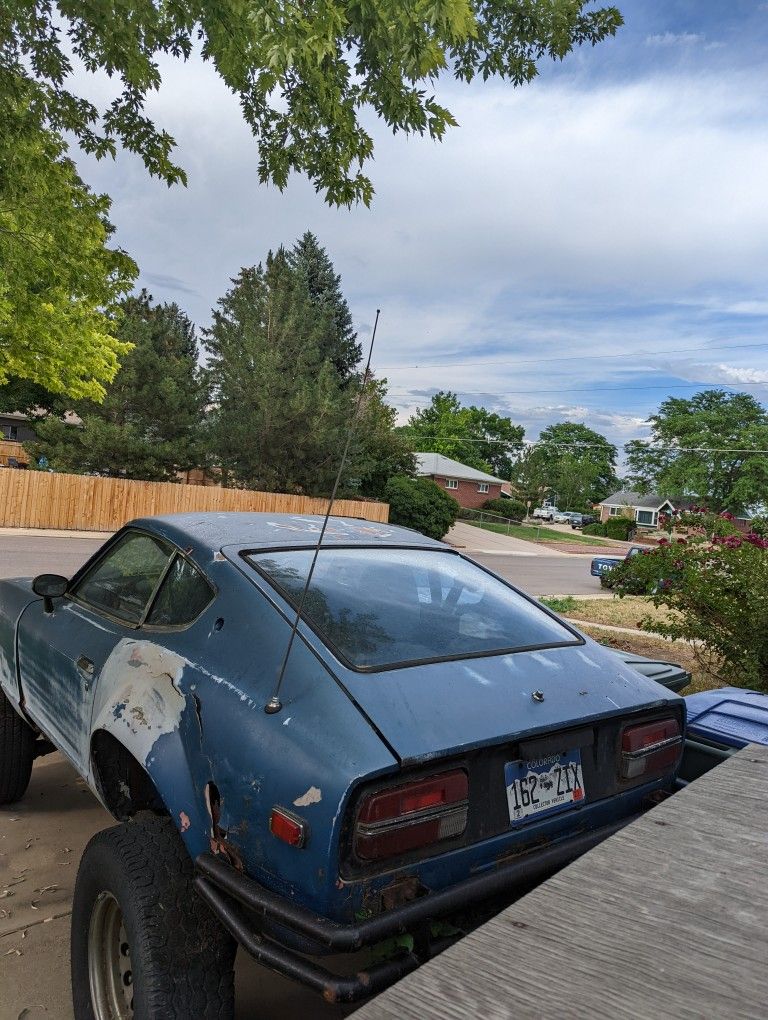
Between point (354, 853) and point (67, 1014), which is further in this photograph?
point (67, 1014)

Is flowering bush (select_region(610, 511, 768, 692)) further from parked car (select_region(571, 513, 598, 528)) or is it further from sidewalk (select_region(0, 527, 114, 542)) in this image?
parked car (select_region(571, 513, 598, 528))

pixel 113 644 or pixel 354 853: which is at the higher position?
pixel 113 644

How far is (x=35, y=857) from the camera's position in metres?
3.30

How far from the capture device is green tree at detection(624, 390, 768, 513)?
162ft

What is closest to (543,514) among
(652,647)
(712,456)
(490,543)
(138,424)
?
(712,456)

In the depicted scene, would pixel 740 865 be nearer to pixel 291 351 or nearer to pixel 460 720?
pixel 460 720

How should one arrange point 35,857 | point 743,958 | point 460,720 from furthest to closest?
point 35,857, point 460,720, point 743,958

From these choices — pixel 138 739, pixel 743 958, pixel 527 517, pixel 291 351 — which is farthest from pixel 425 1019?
pixel 527 517

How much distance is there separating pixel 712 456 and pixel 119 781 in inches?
2175

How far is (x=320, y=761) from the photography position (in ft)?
5.71

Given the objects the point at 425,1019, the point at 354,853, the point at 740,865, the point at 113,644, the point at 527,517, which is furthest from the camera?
the point at 527,517

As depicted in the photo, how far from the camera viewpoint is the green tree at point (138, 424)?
2539 centimetres

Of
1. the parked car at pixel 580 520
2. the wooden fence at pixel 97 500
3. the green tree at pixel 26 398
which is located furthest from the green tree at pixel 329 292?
the parked car at pixel 580 520

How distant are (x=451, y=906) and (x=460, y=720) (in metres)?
0.44
